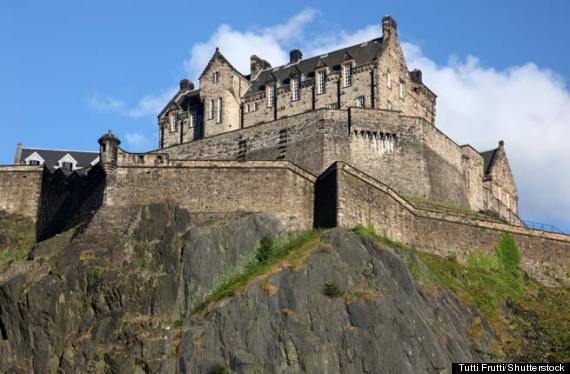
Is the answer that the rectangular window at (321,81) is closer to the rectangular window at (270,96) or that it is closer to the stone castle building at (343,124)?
the stone castle building at (343,124)

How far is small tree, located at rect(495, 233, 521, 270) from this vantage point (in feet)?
187

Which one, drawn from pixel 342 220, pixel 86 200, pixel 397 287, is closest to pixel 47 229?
pixel 86 200

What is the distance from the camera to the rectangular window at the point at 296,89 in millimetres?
66688

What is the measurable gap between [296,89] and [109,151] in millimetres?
18868

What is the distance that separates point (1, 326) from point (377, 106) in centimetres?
2899

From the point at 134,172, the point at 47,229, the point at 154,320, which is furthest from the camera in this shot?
the point at 47,229

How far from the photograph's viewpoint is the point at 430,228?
2181 inches

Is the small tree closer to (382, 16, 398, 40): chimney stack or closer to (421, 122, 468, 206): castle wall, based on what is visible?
(421, 122, 468, 206): castle wall

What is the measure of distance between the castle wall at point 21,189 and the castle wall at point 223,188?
7.09 m

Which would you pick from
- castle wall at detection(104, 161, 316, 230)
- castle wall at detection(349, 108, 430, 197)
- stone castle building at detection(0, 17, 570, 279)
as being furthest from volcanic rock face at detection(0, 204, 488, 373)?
castle wall at detection(349, 108, 430, 197)

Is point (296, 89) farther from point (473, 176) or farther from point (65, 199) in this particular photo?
point (65, 199)

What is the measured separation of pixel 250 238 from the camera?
49094 mm

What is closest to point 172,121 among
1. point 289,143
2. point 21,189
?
point 289,143

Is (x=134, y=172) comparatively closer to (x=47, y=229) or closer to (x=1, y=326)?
(x=47, y=229)
